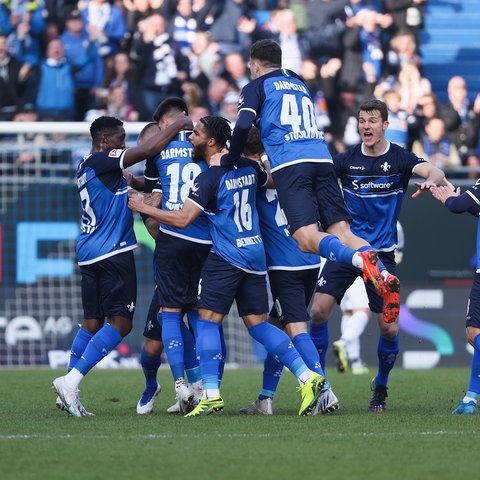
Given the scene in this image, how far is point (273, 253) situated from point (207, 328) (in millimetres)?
826

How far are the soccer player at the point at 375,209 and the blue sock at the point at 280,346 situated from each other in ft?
2.61

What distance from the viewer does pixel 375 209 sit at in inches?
358

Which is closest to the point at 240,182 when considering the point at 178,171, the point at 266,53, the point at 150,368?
the point at 178,171

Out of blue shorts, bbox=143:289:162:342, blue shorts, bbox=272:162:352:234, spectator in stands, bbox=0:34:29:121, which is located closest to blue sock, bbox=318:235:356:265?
blue shorts, bbox=272:162:352:234

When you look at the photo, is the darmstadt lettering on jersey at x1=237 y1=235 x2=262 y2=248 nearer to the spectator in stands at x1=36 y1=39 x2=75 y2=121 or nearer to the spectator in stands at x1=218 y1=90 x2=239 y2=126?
the spectator in stands at x1=218 y1=90 x2=239 y2=126

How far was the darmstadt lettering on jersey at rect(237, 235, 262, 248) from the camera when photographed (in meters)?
8.22

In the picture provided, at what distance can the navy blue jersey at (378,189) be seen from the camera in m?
9.04

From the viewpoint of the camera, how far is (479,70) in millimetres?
20094

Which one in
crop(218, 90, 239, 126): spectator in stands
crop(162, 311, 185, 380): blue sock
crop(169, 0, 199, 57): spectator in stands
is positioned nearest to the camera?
crop(162, 311, 185, 380): blue sock

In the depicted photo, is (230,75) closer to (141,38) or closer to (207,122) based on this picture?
(141,38)

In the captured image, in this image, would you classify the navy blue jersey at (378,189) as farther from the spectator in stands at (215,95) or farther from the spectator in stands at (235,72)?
the spectator in stands at (235,72)

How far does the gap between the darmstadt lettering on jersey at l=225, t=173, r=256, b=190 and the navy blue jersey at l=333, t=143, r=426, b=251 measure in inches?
43.6

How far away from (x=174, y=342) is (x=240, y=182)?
134 cm

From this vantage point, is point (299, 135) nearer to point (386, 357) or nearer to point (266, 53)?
point (266, 53)
